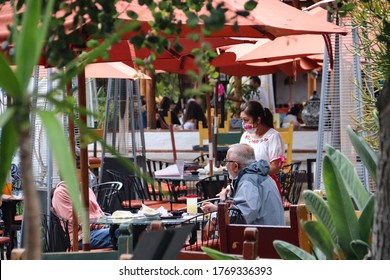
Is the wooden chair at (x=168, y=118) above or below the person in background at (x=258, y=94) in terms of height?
below

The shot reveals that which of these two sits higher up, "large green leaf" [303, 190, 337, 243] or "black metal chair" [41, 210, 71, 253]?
"large green leaf" [303, 190, 337, 243]

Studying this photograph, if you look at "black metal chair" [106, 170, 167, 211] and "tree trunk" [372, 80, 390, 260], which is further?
"black metal chair" [106, 170, 167, 211]

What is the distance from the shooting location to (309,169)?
42.0ft

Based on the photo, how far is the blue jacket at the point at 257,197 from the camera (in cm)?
665

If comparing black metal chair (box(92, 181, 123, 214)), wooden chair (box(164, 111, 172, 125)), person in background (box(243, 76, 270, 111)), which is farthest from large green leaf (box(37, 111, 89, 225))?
wooden chair (box(164, 111, 172, 125))

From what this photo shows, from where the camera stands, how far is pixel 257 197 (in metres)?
6.72

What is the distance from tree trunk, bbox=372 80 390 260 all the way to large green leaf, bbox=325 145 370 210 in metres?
0.85

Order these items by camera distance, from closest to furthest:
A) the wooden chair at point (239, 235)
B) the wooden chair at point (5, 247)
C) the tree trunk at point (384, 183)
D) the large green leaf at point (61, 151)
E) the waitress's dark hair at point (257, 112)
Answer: the large green leaf at point (61, 151), the tree trunk at point (384, 183), the wooden chair at point (239, 235), the wooden chair at point (5, 247), the waitress's dark hair at point (257, 112)

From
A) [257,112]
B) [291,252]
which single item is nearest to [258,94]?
[257,112]

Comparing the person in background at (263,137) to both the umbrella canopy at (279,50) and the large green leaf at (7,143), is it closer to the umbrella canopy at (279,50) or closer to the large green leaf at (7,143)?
the umbrella canopy at (279,50)

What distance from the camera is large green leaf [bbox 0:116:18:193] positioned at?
2094mm

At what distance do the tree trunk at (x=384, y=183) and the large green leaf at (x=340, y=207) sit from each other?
563mm

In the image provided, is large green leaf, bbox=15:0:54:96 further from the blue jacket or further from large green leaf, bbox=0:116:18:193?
the blue jacket

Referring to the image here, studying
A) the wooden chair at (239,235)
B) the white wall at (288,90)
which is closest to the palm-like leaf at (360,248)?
the wooden chair at (239,235)
